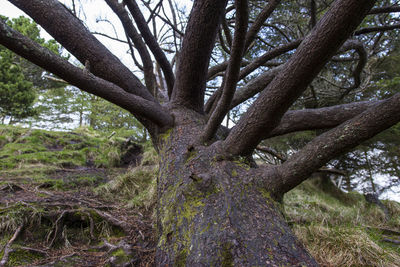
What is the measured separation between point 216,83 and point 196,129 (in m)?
3.41

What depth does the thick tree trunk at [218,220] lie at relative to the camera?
2.89 ft

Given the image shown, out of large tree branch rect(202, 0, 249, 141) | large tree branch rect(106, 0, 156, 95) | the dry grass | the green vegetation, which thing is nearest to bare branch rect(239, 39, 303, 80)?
large tree branch rect(202, 0, 249, 141)

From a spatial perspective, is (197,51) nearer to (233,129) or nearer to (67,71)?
(233,129)

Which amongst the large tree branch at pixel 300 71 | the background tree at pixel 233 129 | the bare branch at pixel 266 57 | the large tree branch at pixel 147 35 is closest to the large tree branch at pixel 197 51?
the background tree at pixel 233 129

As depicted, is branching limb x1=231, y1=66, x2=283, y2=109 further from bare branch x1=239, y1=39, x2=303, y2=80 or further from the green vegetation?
the green vegetation

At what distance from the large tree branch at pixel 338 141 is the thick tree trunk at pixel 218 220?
19 centimetres

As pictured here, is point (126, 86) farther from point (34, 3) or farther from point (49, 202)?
point (49, 202)

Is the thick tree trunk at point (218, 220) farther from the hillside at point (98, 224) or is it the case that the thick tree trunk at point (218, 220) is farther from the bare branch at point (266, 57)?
the bare branch at point (266, 57)

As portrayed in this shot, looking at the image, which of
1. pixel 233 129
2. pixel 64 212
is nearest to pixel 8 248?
pixel 64 212

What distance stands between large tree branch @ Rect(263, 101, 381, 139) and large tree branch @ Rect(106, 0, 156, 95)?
1796 mm

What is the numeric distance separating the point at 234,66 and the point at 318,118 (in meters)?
1.29

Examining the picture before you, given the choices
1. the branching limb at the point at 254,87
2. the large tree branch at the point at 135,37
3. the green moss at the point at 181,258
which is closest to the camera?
the green moss at the point at 181,258

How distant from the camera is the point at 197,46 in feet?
5.77

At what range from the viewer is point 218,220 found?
40.3 inches
